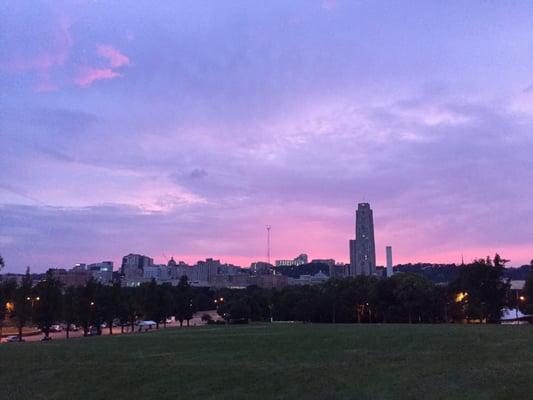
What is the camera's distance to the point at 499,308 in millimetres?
70188

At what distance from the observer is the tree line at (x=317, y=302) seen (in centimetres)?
6925

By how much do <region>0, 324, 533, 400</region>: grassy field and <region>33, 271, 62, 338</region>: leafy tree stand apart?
4018 cm

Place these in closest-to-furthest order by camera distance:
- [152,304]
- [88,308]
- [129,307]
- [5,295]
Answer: [5,295], [88,308], [129,307], [152,304]

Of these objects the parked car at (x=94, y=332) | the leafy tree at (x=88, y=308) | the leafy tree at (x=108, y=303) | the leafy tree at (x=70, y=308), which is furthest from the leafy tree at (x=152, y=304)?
the leafy tree at (x=70, y=308)

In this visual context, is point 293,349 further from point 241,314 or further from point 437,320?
point 241,314

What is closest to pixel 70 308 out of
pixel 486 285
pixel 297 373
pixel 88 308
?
pixel 88 308

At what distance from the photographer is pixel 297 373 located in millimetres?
20406

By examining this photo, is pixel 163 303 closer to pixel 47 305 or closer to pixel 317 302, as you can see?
pixel 47 305

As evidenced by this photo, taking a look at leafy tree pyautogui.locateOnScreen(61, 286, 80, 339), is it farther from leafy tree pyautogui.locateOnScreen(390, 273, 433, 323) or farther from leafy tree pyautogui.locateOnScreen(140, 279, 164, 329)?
leafy tree pyautogui.locateOnScreen(390, 273, 433, 323)

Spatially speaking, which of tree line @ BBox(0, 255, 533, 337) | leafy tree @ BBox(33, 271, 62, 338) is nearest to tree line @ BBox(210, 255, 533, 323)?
tree line @ BBox(0, 255, 533, 337)

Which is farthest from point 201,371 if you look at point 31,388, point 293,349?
point 293,349

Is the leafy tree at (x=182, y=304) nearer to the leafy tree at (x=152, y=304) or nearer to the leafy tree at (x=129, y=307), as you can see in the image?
the leafy tree at (x=152, y=304)

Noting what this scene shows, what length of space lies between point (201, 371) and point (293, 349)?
28.6 ft

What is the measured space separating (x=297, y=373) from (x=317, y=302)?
256 feet
